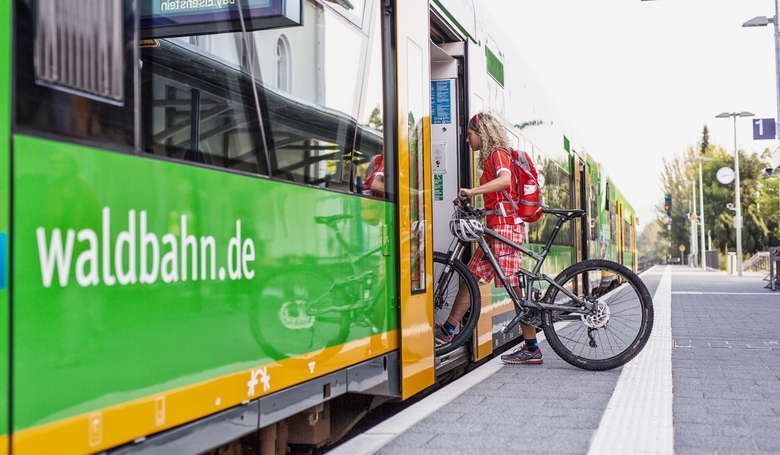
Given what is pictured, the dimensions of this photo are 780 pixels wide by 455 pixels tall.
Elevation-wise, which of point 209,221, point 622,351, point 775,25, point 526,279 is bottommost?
point 622,351

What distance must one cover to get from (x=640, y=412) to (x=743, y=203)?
78.4m

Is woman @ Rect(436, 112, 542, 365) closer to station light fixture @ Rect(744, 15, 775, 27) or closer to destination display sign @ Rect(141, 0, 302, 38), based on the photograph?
destination display sign @ Rect(141, 0, 302, 38)

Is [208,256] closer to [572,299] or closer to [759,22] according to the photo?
[572,299]

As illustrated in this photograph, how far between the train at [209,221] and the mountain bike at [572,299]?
82cm

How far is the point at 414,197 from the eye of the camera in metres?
5.22

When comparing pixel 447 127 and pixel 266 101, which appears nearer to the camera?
pixel 266 101

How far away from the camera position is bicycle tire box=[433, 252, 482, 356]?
6.20m

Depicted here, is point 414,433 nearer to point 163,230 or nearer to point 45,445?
point 163,230

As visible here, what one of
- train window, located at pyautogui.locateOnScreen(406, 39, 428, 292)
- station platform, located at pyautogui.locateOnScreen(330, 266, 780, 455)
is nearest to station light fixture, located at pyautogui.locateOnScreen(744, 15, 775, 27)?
station platform, located at pyautogui.locateOnScreen(330, 266, 780, 455)

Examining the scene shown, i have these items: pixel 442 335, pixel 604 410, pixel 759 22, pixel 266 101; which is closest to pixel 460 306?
pixel 442 335

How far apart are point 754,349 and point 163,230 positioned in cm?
672

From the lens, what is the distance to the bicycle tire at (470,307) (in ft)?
20.3

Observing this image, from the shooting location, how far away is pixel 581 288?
6.58 m

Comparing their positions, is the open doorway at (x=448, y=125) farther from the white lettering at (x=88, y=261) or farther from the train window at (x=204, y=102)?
the white lettering at (x=88, y=261)
